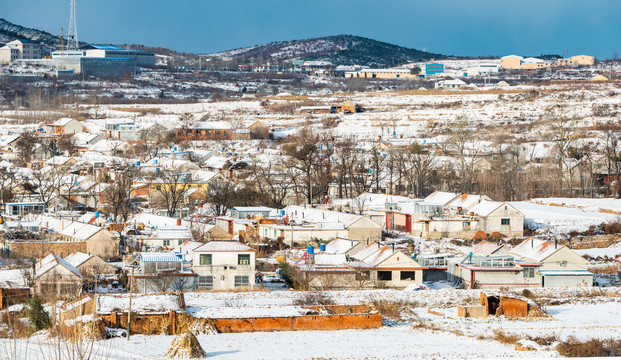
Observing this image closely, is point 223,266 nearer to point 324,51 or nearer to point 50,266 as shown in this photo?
point 50,266

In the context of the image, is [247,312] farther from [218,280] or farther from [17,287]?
[17,287]

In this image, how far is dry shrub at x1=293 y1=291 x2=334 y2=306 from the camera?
19234 mm

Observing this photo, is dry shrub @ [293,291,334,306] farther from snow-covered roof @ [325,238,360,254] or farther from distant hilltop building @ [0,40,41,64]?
distant hilltop building @ [0,40,41,64]

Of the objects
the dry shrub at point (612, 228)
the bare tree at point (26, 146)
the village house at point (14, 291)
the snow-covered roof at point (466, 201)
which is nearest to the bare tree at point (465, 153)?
the snow-covered roof at point (466, 201)

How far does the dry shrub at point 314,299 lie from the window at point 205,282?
2.47 metres

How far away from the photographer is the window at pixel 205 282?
21.3 m

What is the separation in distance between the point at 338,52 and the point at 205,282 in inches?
6028

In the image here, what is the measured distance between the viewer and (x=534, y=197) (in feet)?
117

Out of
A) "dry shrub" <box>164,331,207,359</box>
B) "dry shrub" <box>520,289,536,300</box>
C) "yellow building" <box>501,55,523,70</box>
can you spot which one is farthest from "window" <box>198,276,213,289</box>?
"yellow building" <box>501,55,523,70</box>

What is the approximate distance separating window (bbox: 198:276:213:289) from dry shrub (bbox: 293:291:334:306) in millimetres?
2474

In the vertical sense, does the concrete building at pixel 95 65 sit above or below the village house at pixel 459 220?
above

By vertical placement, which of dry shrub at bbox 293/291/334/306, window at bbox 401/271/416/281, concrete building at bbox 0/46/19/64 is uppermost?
concrete building at bbox 0/46/19/64

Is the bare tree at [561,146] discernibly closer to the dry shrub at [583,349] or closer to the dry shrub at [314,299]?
the dry shrub at [314,299]

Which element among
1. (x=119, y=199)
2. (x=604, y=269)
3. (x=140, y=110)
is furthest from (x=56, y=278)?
(x=140, y=110)
